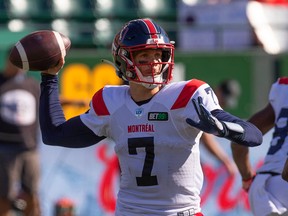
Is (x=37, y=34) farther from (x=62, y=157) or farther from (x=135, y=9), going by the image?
(x=135, y=9)

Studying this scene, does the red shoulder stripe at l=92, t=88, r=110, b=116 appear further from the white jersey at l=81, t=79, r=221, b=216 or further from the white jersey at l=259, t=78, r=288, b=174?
the white jersey at l=259, t=78, r=288, b=174

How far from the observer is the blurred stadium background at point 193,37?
37.8 ft

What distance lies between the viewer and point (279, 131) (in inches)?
190

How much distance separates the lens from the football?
4520 mm

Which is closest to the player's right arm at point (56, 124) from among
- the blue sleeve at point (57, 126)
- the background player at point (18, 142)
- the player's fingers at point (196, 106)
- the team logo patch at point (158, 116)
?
the blue sleeve at point (57, 126)

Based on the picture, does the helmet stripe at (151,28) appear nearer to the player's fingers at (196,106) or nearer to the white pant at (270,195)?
the player's fingers at (196,106)

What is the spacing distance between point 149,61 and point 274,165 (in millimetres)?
1007

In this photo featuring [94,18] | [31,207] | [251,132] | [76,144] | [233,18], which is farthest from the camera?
[94,18]

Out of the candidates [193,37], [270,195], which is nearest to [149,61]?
[270,195]

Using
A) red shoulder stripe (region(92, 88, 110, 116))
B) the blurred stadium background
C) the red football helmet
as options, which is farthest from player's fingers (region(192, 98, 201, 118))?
the blurred stadium background

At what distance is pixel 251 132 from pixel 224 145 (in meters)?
4.72

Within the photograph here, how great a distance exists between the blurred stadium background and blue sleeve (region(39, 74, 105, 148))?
6.61 meters

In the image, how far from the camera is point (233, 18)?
12.7 meters

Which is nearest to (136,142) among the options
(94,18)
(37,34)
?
(37,34)
